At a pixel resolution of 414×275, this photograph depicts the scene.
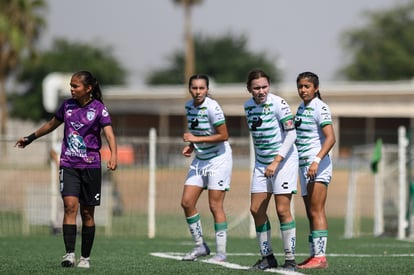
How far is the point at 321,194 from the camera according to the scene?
10.7 m

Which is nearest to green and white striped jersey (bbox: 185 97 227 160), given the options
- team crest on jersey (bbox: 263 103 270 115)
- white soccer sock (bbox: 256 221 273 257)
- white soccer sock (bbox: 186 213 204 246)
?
white soccer sock (bbox: 186 213 204 246)

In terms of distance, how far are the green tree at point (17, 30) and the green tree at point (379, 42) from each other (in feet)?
161

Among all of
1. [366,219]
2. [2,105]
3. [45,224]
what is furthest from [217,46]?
[45,224]

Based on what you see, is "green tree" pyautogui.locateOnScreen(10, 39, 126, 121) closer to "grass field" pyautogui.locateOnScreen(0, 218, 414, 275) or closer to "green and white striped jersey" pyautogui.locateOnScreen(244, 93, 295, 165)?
"grass field" pyautogui.locateOnScreen(0, 218, 414, 275)

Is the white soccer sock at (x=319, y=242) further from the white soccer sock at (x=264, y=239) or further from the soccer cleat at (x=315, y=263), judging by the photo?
the white soccer sock at (x=264, y=239)

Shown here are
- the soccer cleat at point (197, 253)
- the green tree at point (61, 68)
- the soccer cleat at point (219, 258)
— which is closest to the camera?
the soccer cleat at point (219, 258)

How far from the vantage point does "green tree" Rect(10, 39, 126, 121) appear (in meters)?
76.6

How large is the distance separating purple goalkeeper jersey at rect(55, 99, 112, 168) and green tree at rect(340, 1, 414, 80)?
269ft

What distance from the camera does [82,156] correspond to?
34.0ft

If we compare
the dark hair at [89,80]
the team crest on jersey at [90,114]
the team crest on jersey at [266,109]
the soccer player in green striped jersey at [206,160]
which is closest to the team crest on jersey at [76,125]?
the team crest on jersey at [90,114]

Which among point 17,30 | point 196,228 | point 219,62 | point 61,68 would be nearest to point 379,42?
point 219,62

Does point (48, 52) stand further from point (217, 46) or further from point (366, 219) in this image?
point (366, 219)

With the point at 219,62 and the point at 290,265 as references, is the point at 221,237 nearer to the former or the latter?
the point at 290,265

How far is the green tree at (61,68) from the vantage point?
76625 millimetres
